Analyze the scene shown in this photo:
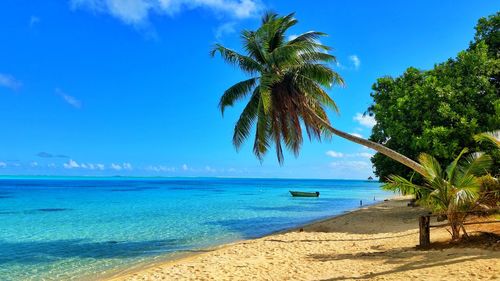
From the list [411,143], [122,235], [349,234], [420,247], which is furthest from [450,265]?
[122,235]

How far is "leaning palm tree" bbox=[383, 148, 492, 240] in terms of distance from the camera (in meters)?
9.20

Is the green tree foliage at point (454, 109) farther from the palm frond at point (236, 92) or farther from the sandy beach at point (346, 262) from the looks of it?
the palm frond at point (236, 92)

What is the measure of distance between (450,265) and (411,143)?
9.51 m

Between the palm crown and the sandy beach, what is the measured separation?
4.69 metres

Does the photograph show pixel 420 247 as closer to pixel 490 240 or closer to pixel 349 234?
pixel 490 240

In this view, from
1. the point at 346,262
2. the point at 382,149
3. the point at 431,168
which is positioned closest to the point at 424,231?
the point at 431,168

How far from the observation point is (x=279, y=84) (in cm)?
1530

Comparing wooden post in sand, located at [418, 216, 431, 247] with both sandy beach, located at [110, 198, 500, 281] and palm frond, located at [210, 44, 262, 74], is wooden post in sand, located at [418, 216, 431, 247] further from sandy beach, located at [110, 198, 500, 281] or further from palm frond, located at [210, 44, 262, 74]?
palm frond, located at [210, 44, 262, 74]

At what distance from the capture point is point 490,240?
9414mm

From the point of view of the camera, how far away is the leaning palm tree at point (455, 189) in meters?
9.20

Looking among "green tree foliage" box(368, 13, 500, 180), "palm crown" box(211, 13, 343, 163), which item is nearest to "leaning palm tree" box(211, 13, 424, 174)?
"palm crown" box(211, 13, 343, 163)

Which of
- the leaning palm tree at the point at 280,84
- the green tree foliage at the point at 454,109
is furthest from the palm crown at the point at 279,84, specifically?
the green tree foliage at the point at 454,109

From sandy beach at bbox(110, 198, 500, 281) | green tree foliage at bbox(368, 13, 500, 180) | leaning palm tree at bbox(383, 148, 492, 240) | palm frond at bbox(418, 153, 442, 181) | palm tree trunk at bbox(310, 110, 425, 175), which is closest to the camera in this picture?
sandy beach at bbox(110, 198, 500, 281)

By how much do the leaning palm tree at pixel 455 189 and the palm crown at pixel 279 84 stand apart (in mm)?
5466
